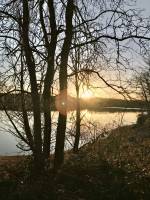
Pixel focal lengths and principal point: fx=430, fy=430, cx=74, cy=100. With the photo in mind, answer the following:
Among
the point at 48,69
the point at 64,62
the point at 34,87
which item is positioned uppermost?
the point at 64,62

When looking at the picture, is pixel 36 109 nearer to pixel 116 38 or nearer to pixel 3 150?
pixel 116 38

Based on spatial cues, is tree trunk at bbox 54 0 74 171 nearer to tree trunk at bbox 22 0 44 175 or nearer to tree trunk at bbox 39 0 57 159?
tree trunk at bbox 39 0 57 159

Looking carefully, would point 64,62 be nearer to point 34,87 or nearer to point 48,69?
point 48,69

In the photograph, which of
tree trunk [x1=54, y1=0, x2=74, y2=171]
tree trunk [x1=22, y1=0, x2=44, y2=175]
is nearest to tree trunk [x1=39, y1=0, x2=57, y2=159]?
tree trunk [x1=54, y1=0, x2=74, y2=171]

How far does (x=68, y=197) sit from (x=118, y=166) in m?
3.61

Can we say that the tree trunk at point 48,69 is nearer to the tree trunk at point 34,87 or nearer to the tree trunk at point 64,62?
the tree trunk at point 64,62

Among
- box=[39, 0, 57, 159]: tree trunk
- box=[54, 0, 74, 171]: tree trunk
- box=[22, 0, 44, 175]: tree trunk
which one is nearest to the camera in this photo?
box=[22, 0, 44, 175]: tree trunk

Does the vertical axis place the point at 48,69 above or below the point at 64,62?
below

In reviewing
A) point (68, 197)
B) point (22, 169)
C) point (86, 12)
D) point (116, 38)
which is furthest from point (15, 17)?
point (68, 197)

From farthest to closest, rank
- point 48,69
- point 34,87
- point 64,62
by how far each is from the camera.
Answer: point 48,69 → point 64,62 → point 34,87

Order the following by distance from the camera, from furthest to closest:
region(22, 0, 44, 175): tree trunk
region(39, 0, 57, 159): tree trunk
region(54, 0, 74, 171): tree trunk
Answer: region(39, 0, 57, 159): tree trunk < region(54, 0, 74, 171): tree trunk < region(22, 0, 44, 175): tree trunk

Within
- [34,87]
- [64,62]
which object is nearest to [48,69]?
[64,62]

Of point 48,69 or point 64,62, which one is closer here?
point 64,62

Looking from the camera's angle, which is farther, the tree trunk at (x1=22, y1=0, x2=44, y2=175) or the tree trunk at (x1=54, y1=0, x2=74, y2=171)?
the tree trunk at (x1=54, y1=0, x2=74, y2=171)
